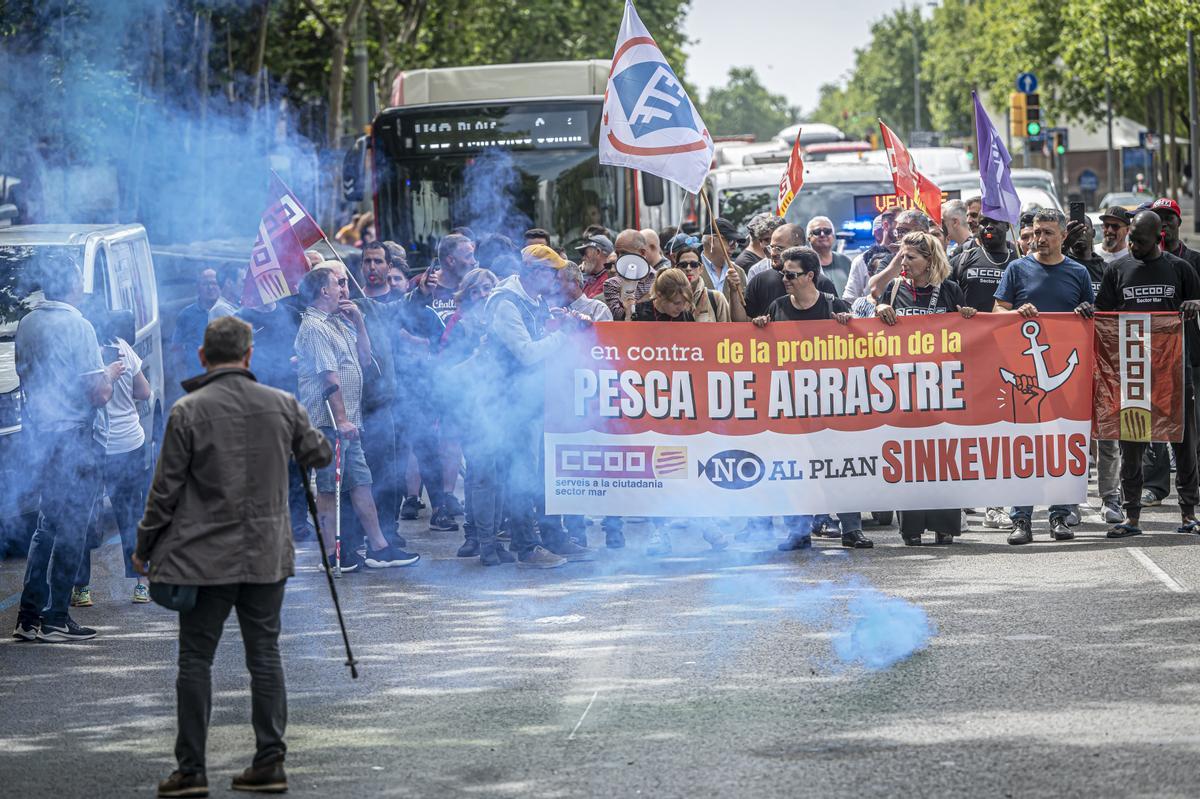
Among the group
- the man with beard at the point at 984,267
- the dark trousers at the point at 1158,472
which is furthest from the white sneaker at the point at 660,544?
the dark trousers at the point at 1158,472

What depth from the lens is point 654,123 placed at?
38.0ft

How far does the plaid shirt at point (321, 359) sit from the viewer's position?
34.0ft

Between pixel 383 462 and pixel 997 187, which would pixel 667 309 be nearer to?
pixel 383 462

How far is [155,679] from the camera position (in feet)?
25.7

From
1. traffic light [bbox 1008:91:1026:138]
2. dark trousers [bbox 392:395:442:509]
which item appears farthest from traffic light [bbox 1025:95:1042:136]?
dark trousers [bbox 392:395:442:509]

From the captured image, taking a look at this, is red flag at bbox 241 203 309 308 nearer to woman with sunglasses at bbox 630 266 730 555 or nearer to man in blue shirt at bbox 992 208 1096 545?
woman with sunglasses at bbox 630 266 730 555

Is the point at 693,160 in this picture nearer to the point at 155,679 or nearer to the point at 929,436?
the point at 929,436

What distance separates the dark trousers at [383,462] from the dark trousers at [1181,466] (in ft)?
14.7

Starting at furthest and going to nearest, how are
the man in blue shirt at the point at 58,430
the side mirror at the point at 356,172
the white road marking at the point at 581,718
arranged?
the side mirror at the point at 356,172 < the man in blue shirt at the point at 58,430 < the white road marking at the point at 581,718

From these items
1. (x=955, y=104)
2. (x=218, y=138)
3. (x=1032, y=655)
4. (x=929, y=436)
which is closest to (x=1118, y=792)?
(x=1032, y=655)

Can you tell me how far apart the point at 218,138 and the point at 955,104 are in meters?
71.1

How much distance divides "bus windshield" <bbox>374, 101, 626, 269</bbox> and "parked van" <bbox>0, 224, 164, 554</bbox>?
4.42m

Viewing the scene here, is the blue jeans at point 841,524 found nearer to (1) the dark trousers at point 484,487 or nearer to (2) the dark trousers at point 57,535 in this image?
(1) the dark trousers at point 484,487

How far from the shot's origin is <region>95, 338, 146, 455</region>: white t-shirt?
9758 millimetres
